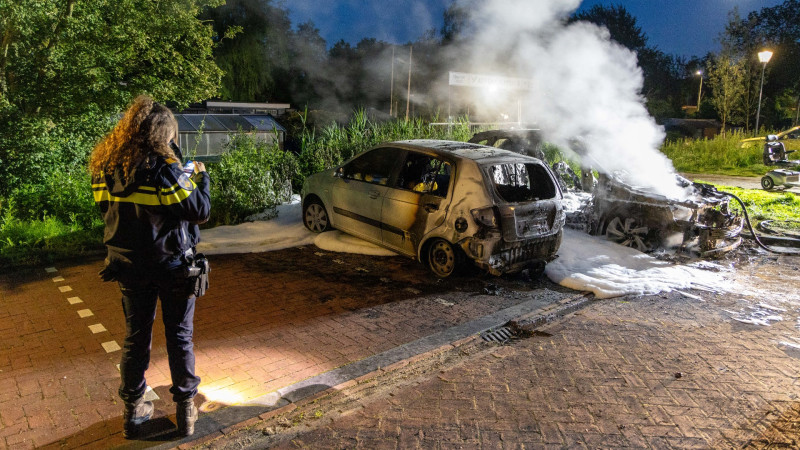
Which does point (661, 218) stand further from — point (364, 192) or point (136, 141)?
point (136, 141)

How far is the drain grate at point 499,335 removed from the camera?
503cm

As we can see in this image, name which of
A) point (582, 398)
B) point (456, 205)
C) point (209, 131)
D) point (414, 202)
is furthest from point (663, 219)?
point (209, 131)

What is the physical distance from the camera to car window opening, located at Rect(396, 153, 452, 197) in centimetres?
672

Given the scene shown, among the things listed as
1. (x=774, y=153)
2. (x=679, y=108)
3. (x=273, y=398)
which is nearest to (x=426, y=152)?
(x=273, y=398)

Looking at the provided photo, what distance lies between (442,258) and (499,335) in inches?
66.3

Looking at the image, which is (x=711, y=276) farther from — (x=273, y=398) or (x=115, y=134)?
(x=115, y=134)

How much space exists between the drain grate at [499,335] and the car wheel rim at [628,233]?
378 cm

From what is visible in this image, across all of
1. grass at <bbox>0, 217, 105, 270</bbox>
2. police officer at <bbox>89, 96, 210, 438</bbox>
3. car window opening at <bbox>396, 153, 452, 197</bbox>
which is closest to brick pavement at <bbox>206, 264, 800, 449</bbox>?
police officer at <bbox>89, 96, 210, 438</bbox>

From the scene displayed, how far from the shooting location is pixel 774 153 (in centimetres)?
1627

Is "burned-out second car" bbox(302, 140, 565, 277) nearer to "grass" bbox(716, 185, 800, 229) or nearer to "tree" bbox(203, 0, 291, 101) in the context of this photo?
"grass" bbox(716, 185, 800, 229)

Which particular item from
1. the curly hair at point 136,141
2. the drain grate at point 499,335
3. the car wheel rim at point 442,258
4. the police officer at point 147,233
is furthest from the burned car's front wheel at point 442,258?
the curly hair at point 136,141

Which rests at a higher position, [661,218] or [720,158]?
[720,158]

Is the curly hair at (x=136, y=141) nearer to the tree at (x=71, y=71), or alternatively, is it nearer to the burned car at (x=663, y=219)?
the tree at (x=71, y=71)

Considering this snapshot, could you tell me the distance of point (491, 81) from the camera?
1797 centimetres
